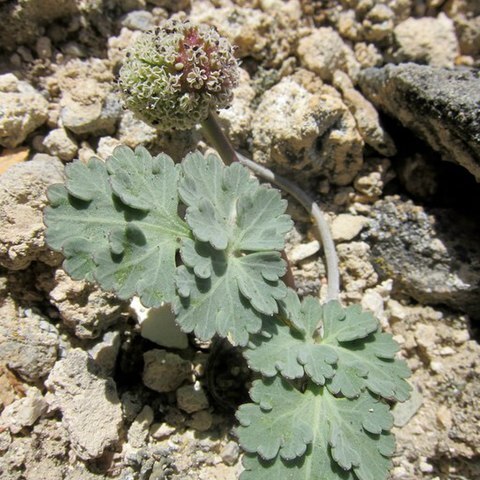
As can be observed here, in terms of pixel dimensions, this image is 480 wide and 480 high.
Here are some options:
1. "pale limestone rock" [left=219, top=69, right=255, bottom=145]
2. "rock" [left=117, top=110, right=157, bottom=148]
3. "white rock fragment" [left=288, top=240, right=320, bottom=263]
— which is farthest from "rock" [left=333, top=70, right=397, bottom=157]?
"rock" [left=117, top=110, right=157, bottom=148]

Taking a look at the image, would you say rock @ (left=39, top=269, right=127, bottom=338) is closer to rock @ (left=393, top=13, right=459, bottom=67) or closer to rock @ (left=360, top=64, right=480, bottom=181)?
rock @ (left=360, top=64, right=480, bottom=181)

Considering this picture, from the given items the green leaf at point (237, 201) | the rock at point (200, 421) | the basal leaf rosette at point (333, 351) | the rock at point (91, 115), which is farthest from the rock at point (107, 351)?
the rock at point (91, 115)

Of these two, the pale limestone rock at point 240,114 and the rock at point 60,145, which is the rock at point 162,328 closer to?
the rock at point 60,145

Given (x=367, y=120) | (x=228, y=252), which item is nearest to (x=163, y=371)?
(x=228, y=252)

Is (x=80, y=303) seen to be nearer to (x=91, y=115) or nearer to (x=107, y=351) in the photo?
(x=107, y=351)

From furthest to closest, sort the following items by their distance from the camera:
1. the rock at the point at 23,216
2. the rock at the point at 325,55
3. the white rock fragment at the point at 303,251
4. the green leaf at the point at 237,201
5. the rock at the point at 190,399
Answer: the rock at the point at 325,55 < the white rock fragment at the point at 303,251 < the rock at the point at 190,399 < the rock at the point at 23,216 < the green leaf at the point at 237,201

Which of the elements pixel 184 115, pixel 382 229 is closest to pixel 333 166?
pixel 382 229
